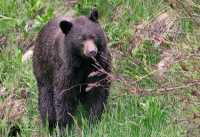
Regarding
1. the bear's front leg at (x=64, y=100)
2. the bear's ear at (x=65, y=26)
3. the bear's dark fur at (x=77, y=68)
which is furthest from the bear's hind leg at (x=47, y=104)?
the bear's ear at (x=65, y=26)

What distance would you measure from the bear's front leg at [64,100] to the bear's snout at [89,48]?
18.9 inches

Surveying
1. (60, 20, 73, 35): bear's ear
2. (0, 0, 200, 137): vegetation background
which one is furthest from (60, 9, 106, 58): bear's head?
(0, 0, 200, 137): vegetation background

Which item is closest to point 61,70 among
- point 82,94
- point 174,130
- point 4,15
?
point 82,94

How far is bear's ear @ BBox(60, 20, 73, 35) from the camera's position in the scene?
729 cm

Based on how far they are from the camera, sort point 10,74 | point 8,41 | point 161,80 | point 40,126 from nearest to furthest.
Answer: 1. point 161,80
2. point 40,126
3. point 10,74
4. point 8,41

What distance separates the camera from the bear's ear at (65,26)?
287 inches

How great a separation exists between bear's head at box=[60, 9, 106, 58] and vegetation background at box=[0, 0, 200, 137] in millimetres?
316

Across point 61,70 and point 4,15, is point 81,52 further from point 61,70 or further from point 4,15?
point 4,15

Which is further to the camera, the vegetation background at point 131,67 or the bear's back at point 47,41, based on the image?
the bear's back at point 47,41

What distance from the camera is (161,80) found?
18.7ft

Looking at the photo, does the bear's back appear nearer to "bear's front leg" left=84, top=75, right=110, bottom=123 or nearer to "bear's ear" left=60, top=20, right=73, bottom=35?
"bear's ear" left=60, top=20, right=73, bottom=35

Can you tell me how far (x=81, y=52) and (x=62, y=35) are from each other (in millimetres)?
542

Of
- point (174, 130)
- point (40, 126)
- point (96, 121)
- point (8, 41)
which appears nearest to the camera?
point (174, 130)

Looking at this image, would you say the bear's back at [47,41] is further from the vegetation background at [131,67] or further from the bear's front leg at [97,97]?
the bear's front leg at [97,97]
